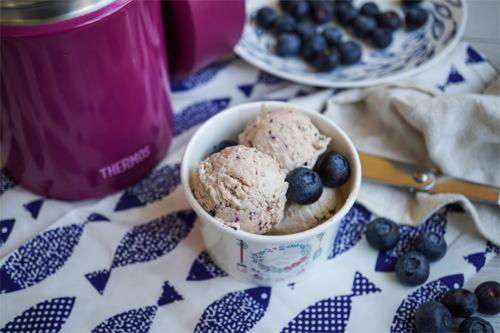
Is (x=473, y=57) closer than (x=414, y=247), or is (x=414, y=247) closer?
(x=414, y=247)

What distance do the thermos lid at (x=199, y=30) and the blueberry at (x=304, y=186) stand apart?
1.08 feet

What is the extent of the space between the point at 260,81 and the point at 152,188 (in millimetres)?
284

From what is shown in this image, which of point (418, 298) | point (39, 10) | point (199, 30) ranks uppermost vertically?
point (39, 10)

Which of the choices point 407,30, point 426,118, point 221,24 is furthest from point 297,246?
point 407,30

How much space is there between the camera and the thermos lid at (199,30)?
2.77 feet

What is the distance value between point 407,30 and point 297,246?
56 centimetres

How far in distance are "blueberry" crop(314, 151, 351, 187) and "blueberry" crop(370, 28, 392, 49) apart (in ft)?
1.27

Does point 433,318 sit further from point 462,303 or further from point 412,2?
point 412,2

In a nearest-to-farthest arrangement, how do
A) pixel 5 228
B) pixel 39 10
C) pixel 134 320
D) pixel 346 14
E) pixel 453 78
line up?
pixel 39 10 → pixel 134 320 → pixel 5 228 → pixel 453 78 → pixel 346 14

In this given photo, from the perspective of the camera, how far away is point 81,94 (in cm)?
67

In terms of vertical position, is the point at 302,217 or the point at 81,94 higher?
the point at 81,94

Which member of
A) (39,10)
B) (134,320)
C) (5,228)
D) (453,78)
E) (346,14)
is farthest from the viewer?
(346,14)

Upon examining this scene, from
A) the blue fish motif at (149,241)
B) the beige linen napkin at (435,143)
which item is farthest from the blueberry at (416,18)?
the blue fish motif at (149,241)

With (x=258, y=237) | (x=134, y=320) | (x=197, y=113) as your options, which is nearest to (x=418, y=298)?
(x=258, y=237)
